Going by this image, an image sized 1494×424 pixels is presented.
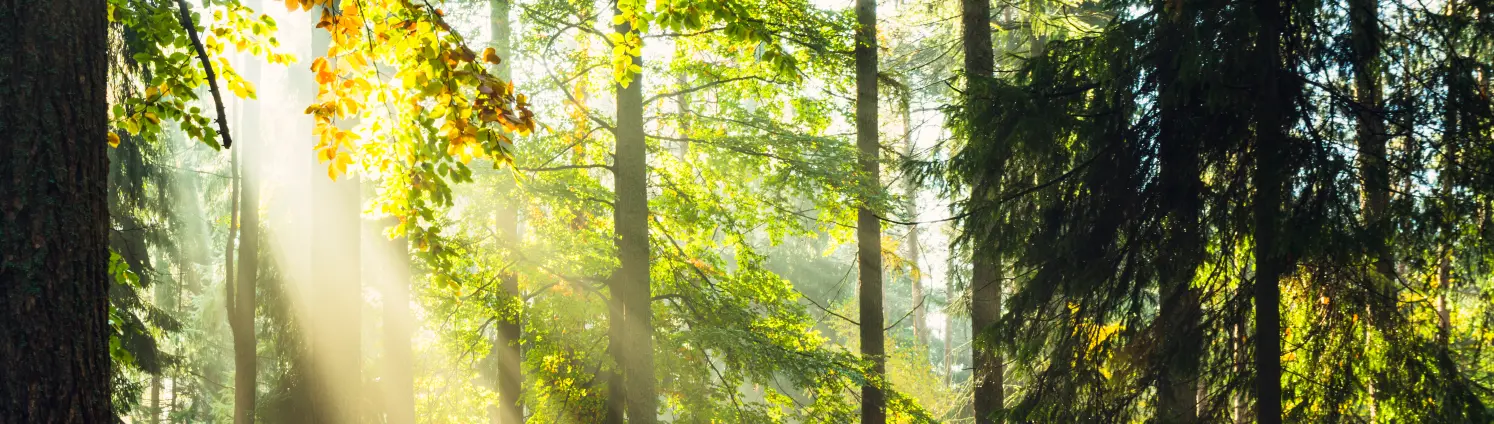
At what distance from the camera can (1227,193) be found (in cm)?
557

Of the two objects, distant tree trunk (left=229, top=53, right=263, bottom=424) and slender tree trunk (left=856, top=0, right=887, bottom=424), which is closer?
slender tree trunk (left=856, top=0, right=887, bottom=424)

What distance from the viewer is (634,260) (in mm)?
8516

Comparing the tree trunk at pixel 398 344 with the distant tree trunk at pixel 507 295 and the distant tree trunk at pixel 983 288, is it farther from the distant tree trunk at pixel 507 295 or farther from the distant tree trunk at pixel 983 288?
the distant tree trunk at pixel 983 288

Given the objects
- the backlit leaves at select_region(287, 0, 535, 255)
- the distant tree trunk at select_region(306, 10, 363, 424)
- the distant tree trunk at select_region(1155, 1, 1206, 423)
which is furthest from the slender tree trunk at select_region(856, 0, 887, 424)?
the backlit leaves at select_region(287, 0, 535, 255)

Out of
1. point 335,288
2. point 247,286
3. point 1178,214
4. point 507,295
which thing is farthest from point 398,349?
point 1178,214

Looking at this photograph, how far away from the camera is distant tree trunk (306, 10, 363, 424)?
28.7 ft

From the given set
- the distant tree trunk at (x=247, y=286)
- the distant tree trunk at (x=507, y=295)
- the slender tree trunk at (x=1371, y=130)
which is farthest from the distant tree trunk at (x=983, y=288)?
the distant tree trunk at (x=247, y=286)

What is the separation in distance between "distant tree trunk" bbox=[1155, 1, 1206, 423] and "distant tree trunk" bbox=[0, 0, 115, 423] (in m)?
5.23

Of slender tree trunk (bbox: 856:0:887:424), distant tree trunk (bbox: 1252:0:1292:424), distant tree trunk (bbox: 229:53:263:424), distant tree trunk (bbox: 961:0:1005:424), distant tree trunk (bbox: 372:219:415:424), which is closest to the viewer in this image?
distant tree trunk (bbox: 1252:0:1292:424)

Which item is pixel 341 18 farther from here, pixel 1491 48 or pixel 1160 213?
pixel 1491 48

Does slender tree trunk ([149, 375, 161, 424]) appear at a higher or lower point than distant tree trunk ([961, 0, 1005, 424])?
lower

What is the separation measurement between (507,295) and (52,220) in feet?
26.2

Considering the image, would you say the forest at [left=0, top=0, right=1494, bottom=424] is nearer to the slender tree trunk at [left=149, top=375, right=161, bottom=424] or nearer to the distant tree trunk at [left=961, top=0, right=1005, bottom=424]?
the distant tree trunk at [left=961, top=0, right=1005, bottom=424]

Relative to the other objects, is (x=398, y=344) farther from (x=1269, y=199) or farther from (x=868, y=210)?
(x=1269, y=199)
